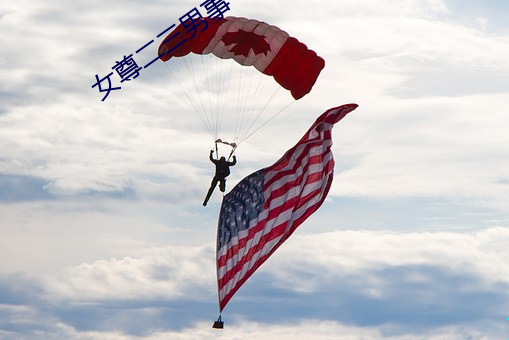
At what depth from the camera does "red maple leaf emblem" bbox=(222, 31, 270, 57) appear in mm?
60750

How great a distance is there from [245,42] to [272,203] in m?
6.43

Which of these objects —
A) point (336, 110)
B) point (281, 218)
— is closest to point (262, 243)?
point (281, 218)

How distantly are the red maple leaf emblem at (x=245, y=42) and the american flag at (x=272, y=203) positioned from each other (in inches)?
144

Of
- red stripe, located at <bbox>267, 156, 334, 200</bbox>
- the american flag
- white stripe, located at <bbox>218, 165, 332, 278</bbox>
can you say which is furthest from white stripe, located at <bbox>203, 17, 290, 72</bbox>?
white stripe, located at <bbox>218, 165, 332, 278</bbox>

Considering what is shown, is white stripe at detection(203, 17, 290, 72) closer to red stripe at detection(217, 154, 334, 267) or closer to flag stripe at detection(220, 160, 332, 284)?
red stripe at detection(217, 154, 334, 267)

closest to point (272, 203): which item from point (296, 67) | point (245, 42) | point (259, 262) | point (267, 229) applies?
point (267, 229)

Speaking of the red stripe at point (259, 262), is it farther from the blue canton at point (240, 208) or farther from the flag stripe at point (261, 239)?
the blue canton at point (240, 208)

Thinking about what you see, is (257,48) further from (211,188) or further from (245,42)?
(211,188)

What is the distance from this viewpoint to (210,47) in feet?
199

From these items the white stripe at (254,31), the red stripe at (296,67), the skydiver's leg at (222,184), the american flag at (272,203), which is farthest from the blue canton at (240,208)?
the white stripe at (254,31)

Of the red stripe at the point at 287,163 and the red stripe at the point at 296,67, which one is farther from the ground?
the red stripe at the point at 296,67

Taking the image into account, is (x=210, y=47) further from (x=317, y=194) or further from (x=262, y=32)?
(x=317, y=194)

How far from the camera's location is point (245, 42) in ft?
200

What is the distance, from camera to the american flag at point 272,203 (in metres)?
59.1
